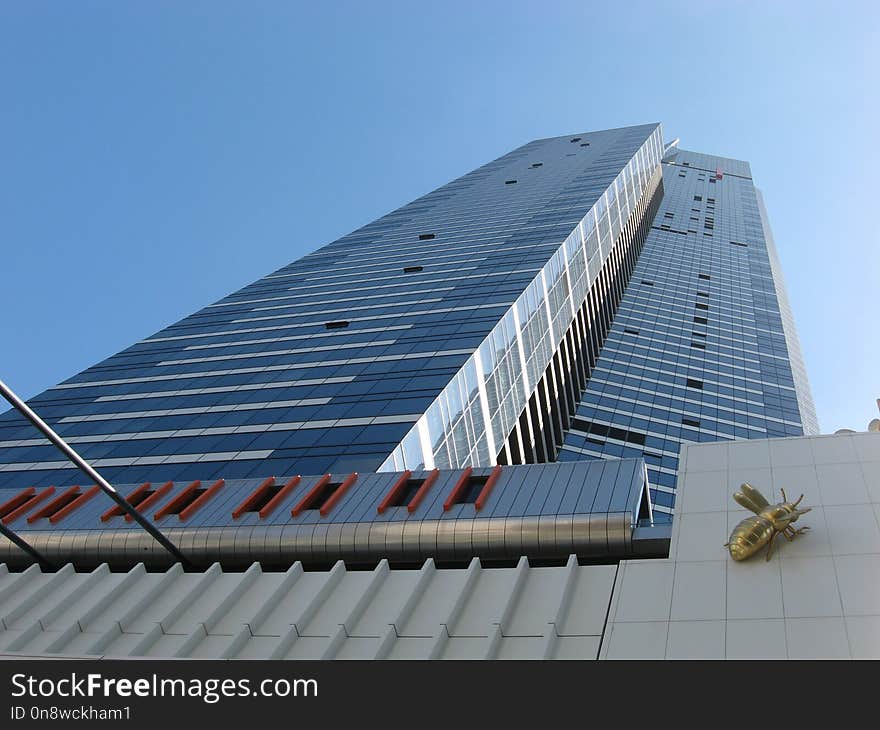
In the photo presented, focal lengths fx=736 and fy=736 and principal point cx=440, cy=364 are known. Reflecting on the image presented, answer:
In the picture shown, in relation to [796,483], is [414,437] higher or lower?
lower

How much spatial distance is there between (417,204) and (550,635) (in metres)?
105

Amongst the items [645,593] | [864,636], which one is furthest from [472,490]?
[864,636]

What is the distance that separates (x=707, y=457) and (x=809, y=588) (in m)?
7.60

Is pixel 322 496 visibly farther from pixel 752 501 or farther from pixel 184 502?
pixel 752 501

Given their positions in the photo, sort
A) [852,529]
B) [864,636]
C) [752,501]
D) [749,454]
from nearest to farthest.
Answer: [864,636]
[852,529]
[752,501]
[749,454]

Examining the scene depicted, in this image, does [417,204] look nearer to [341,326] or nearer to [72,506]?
[341,326]

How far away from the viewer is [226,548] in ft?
84.7

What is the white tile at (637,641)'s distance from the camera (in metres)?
14.8

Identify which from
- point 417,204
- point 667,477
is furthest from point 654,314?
point 667,477

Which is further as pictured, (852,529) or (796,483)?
(796,483)

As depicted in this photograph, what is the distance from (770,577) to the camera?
16516 millimetres

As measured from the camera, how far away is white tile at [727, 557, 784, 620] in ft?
50.4
